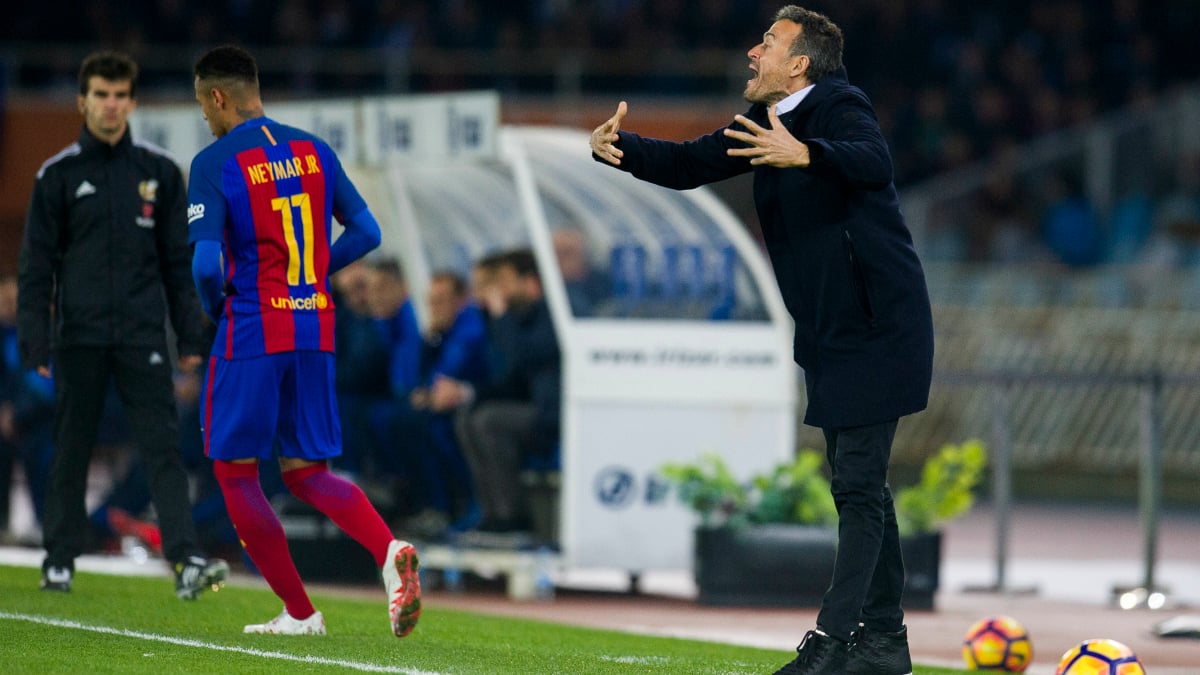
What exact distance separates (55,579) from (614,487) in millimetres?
3703

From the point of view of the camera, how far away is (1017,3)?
24984mm

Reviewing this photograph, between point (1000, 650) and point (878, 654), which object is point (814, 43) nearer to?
point (878, 654)

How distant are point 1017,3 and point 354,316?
48.8 ft

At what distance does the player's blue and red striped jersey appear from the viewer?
702 cm

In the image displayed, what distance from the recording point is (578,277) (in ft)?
38.3

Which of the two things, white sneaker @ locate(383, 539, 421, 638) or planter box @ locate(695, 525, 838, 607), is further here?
planter box @ locate(695, 525, 838, 607)

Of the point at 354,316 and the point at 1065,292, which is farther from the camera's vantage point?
the point at 1065,292

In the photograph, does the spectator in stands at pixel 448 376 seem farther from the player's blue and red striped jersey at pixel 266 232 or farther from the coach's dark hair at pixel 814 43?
the coach's dark hair at pixel 814 43

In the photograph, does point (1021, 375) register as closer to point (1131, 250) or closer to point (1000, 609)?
point (1000, 609)

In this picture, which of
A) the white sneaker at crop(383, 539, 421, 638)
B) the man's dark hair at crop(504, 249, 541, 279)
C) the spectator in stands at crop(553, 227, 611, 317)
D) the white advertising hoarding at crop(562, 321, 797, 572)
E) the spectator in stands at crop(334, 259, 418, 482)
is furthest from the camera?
the spectator in stands at crop(334, 259, 418, 482)

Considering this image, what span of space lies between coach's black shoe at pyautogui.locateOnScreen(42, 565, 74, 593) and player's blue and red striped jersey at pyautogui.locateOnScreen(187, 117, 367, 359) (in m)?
2.22

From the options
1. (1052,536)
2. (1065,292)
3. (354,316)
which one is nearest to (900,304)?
(354,316)

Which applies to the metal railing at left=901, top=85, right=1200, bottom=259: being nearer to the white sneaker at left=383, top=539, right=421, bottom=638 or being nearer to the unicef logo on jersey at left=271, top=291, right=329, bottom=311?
the unicef logo on jersey at left=271, top=291, right=329, bottom=311

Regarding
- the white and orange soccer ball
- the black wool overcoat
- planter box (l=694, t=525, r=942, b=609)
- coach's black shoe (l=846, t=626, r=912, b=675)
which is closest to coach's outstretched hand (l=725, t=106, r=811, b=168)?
the black wool overcoat
